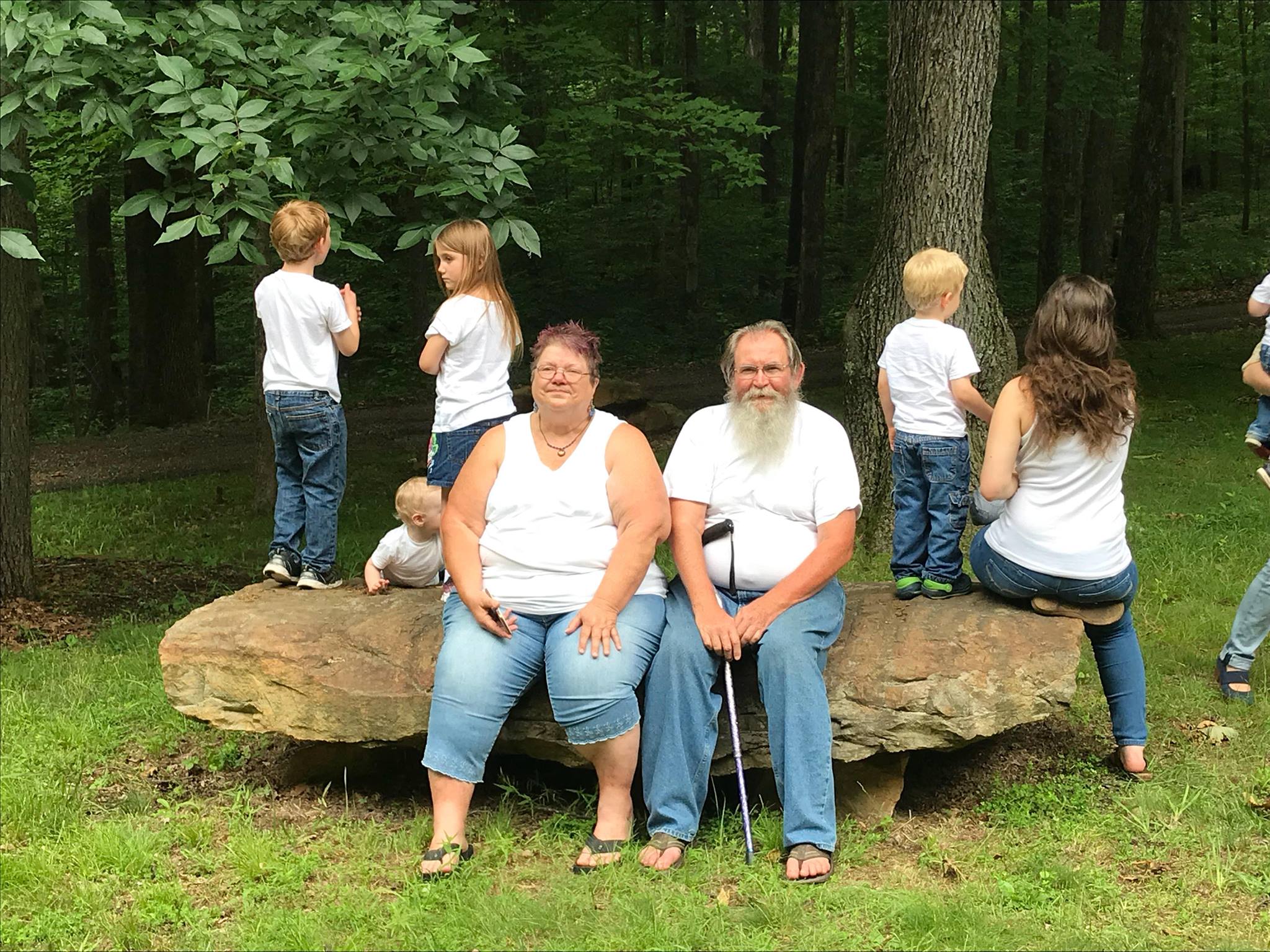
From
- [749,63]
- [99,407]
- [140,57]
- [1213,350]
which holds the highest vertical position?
[749,63]

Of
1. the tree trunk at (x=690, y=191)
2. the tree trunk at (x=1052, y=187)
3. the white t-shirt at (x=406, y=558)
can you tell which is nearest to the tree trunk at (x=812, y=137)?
the tree trunk at (x=690, y=191)

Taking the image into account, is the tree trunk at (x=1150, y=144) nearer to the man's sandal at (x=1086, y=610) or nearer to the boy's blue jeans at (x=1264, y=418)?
the boy's blue jeans at (x=1264, y=418)

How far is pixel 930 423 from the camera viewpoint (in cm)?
475

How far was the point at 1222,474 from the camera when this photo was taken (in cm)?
993

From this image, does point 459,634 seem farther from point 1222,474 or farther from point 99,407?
point 99,407

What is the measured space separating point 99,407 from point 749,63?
40.9ft

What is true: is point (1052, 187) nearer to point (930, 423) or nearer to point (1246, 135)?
point (1246, 135)

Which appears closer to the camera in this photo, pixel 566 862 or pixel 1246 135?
pixel 566 862

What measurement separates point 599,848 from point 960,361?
220 centimetres

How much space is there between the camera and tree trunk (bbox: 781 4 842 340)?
17766 mm

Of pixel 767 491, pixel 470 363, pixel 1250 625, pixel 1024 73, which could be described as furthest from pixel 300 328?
pixel 1024 73

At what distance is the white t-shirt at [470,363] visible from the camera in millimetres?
5105

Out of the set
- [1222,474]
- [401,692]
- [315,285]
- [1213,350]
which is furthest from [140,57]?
[1213,350]

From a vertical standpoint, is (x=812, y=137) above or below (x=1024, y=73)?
below
